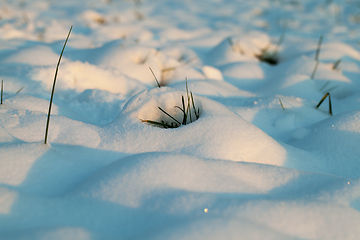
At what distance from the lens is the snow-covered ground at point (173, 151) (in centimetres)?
58

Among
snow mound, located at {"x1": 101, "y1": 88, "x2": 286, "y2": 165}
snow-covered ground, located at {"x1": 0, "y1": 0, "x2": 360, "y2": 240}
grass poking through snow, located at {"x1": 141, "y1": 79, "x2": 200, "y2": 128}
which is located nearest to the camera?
snow-covered ground, located at {"x1": 0, "y1": 0, "x2": 360, "y2": 240}

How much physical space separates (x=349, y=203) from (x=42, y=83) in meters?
1.48

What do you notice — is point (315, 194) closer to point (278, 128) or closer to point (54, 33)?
point (278, 128)

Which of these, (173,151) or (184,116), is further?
(184,116)

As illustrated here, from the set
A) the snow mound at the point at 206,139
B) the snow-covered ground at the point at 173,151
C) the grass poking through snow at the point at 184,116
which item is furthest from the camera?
the grass poking through snow at the point at 184,116

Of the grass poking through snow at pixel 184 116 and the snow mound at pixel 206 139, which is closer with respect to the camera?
the snow mound at pixel 206 139

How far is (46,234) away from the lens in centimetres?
54

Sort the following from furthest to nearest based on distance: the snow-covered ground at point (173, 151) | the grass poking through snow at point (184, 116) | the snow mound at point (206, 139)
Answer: the grass poking through snow at point (184, 116), the snow mound at point (206, 139), the snow-covered ground at point (173, 151)

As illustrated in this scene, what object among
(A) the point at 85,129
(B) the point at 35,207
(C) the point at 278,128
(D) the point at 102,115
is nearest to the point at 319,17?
(C) the point at 278,128

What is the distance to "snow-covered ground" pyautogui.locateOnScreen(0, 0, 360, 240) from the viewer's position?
22.9 inches

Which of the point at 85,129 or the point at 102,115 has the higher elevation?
the point at 85,129

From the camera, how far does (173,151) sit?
85cm

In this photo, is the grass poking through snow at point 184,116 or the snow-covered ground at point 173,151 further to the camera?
the grass poking through snow at point 184,116

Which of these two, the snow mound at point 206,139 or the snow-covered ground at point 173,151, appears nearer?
the snow-covered ground at point 173,151
